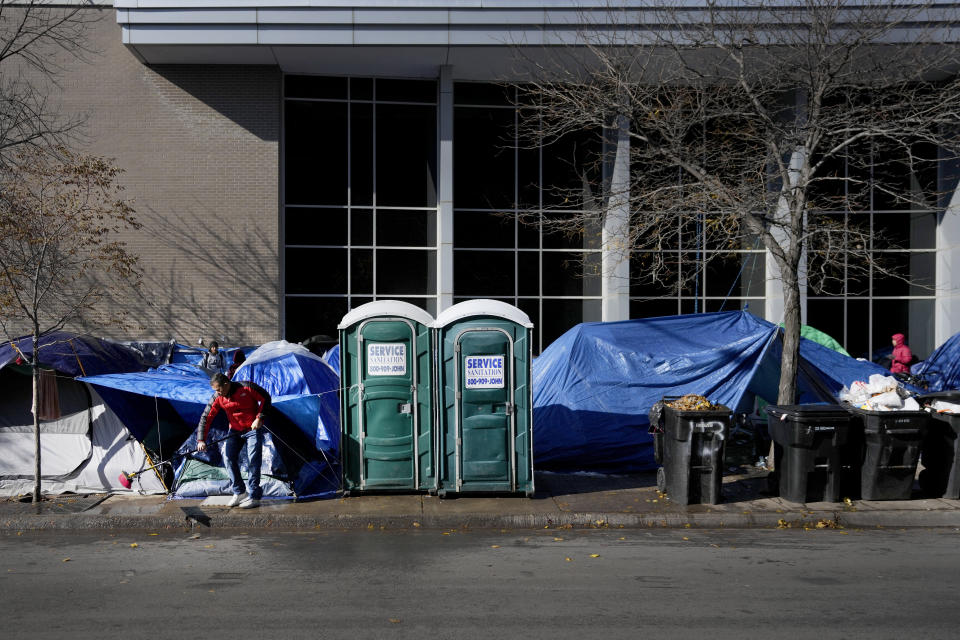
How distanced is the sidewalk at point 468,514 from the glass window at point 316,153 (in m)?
11.0

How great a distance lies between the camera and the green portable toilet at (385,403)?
32.3ft

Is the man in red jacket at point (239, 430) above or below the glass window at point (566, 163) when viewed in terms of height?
below

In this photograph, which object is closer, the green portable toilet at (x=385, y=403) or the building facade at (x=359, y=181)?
the green portable toilet at (x=385, y=403)

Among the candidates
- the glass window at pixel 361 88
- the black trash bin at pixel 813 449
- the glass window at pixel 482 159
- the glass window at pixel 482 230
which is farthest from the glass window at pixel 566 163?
the black trash bin at pixel 813 449

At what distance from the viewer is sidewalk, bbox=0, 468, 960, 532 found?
8945 millimetres

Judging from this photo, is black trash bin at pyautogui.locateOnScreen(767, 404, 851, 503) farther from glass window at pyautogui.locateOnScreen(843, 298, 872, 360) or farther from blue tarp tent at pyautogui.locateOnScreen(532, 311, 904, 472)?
glass window at pyautogui.locateOnScreen(843, 298, 872, 360)

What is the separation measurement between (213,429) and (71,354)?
2277 millimetres

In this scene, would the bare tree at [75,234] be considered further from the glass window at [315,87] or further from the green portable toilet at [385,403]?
the green portable toilet at [385,403]

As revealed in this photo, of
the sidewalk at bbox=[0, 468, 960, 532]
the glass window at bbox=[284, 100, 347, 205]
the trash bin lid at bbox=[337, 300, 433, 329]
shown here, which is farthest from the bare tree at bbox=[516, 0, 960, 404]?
the glass window at bbox=[284, 100, 347, 205]

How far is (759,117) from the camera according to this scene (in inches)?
483

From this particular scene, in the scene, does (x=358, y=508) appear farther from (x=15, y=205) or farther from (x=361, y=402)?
(x=15, y=205)

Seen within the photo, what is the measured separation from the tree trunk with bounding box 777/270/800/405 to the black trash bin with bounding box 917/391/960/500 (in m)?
1.75

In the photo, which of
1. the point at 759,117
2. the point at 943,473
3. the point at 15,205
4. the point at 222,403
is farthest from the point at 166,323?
the point at 943,473

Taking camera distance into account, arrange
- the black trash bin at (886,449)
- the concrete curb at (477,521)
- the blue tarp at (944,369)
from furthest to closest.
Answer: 1. the blue tarp at (944,369)
2. the black trash bin at (886,449)
3. the concrete curb at (477,521)
